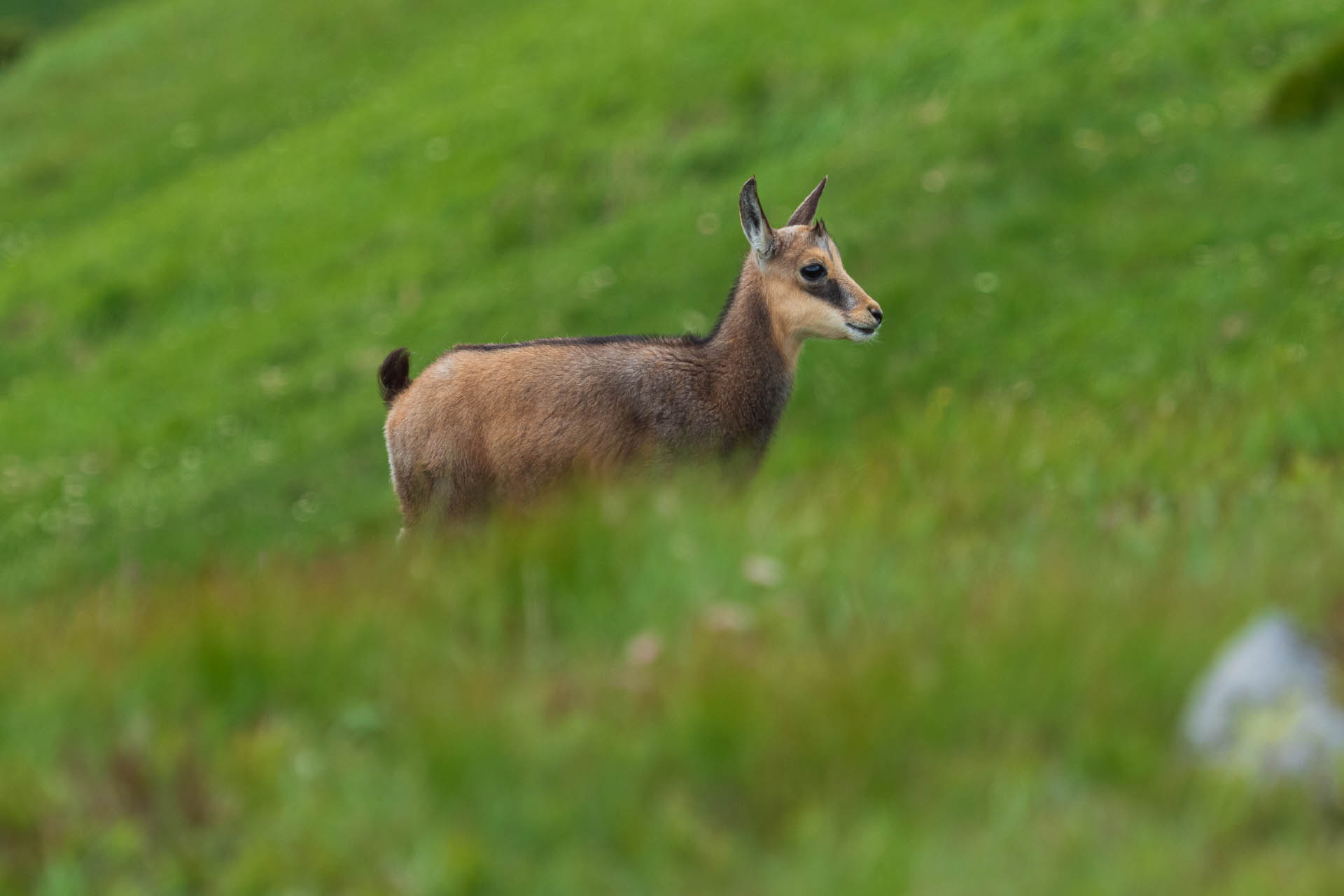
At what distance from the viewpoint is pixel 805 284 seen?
10984 mm

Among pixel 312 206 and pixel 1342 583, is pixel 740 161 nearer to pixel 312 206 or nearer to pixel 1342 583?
pixel 312 206

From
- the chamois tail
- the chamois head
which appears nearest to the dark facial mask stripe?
the chamois head

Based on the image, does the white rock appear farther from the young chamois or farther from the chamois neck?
the chamois neck

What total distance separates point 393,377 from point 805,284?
10.4 feet

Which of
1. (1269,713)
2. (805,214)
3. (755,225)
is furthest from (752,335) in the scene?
(1269,713)

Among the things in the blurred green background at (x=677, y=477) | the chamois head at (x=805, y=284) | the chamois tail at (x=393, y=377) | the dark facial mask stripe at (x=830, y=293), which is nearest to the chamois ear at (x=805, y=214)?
the chamois head at (x=805, y=284)

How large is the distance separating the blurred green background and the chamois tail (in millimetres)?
1752

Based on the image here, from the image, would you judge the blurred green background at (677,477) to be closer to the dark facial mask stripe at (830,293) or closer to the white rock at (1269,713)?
the white rock at (1269,713)

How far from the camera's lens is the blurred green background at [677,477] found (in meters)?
4.07

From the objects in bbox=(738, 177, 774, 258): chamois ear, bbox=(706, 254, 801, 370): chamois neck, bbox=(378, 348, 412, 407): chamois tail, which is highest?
bbox=(738, 177, 774, 258): chamois ear

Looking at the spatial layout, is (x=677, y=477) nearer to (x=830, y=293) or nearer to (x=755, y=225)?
(x=830, y=293)

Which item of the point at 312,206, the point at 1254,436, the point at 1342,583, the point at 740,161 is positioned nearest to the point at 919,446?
the point at 1254,436

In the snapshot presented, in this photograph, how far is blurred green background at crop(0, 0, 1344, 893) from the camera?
160 inches

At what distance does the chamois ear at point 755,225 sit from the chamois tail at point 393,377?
8.97ft
